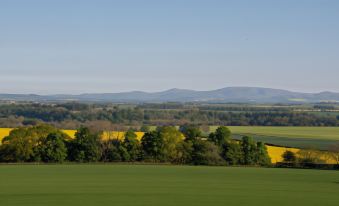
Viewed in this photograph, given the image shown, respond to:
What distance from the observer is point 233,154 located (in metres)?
67.0

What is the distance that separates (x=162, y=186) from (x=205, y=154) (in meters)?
22.9

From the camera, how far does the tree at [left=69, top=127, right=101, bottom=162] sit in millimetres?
66750

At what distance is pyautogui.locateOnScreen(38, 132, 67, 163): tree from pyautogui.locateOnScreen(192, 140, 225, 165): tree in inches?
569

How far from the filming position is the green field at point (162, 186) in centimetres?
3684

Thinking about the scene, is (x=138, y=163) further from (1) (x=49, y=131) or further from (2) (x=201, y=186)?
(2) (x=201, y=186)

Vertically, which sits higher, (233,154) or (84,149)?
(84,149)

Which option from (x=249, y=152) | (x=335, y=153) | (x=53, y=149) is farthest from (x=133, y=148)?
(x=335, y=153)

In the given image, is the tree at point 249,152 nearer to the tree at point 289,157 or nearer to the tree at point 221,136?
the tree at point 221,136

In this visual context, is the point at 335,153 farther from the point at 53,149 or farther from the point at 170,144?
the point at 53,149

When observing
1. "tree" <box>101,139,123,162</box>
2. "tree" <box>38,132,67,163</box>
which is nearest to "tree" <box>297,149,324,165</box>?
"tree" <box>101,139,123,162</box>

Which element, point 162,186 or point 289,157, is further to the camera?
point 289,157

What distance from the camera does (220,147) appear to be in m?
68.3

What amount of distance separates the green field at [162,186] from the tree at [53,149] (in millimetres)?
4422

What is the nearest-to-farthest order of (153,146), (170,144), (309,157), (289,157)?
(309,157)
(289,157)
(153,146)
(170,144)
